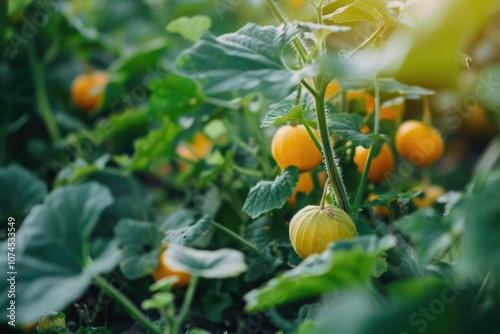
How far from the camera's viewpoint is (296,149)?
976mm

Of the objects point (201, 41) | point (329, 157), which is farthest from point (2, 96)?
point (329, 157)

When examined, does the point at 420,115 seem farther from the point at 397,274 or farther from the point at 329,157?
the point at 329,157

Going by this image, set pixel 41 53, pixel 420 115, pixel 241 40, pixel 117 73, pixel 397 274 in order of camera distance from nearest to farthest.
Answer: pixel 241 40
pixel 397 274
pixel 117 73
pixel 41 53
pixel 420 115

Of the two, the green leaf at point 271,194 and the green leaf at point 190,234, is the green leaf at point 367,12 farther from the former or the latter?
the green leaf at point 190,234

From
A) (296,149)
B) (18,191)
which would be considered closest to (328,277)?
(296,149)

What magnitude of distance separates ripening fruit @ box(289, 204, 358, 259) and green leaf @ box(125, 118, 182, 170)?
1.91 ft

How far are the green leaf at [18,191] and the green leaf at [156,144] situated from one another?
258 millimetres

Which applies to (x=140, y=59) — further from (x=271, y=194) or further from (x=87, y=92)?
(x=271, y=194)

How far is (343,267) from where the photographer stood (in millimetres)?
630

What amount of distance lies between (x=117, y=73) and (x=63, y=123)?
0.95 feet

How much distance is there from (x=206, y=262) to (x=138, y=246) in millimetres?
550

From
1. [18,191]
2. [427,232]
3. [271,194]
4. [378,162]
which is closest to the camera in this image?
[427,232]

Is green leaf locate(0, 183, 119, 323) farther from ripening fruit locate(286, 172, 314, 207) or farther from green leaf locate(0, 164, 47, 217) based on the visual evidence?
green leaf locate(0, 164, 47, 217)

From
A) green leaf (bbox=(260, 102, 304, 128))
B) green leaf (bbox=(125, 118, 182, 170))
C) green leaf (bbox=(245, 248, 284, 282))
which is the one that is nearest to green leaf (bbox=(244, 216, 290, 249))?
green leaf (bbox=(245, 248, 284, 282))
